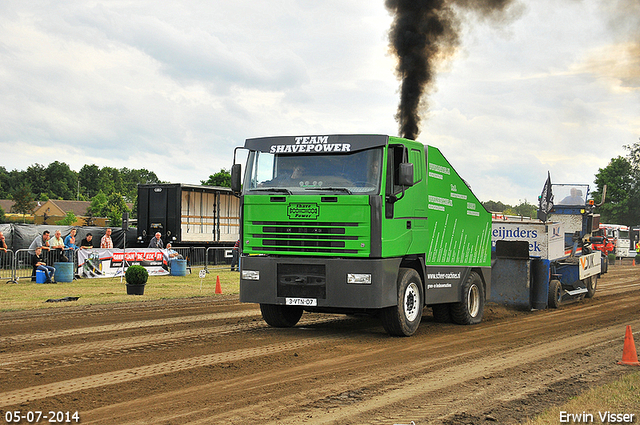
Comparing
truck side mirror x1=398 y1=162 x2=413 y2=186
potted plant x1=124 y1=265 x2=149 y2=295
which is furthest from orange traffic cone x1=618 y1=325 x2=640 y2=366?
potted plant x1=124 y1=265 x2=149 y2=295

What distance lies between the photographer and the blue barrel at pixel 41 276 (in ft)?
68.1

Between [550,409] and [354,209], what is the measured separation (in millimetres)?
4553

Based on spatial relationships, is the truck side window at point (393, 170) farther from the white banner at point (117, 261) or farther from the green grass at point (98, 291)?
the white banner at point (117, 261)

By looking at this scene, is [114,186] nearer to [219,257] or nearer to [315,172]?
[219,257]

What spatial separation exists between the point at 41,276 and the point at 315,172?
14.3 meters

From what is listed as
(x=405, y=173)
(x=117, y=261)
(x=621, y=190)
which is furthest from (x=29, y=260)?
(x=621, y=190)

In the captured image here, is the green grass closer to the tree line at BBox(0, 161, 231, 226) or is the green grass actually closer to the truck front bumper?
the truck front bumper

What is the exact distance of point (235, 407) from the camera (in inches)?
234

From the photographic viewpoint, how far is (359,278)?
984 centimetres

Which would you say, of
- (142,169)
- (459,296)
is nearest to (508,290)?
(459,296)

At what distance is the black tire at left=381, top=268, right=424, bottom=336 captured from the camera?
34.0ft

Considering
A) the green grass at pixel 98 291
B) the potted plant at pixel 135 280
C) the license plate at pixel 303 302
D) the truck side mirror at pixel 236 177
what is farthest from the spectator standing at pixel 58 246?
the license plate at pixel 303 302

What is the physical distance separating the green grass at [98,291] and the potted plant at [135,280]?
27 centimetres

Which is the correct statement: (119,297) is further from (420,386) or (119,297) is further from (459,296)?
(420,386)
